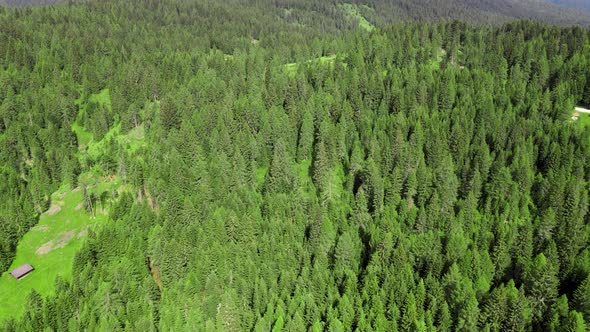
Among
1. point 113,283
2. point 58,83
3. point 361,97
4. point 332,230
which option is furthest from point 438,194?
point 58,83

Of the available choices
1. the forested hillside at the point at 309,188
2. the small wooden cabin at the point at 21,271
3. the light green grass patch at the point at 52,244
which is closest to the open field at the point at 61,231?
the light green grass patch at the point at 52,244

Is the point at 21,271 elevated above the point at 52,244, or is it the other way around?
the point at 52,244

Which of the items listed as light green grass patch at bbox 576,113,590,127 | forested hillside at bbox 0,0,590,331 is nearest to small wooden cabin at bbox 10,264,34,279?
forested hillside at bbox 0,0,590,331

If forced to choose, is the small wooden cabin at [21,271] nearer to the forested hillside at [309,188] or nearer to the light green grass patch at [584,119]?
the forested hillside at [309,188]

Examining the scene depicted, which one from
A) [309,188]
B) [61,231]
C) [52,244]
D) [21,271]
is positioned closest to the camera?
[21,271]

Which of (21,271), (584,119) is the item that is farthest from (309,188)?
(584,119)

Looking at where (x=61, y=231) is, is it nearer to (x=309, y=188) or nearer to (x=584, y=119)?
(x=309, y=188)

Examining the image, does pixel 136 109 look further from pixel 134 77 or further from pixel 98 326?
pixel 98 326
